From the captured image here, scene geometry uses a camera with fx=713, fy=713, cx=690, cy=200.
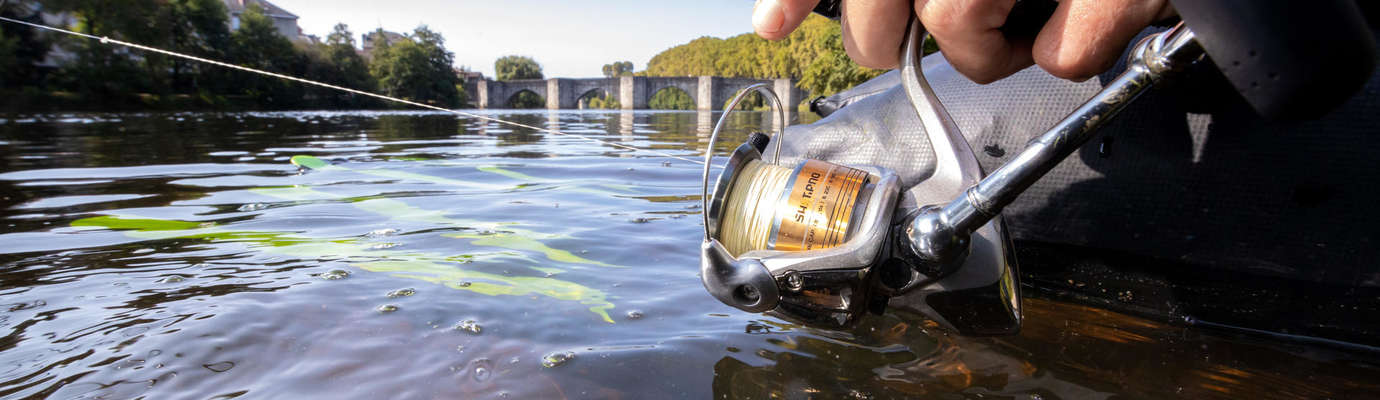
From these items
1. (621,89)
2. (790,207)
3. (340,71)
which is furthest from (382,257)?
(621,89)

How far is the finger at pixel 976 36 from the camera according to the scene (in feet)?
6.00

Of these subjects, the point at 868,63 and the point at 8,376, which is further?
the point at 868,63

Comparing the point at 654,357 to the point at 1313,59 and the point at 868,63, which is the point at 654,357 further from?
the point at 1313,59

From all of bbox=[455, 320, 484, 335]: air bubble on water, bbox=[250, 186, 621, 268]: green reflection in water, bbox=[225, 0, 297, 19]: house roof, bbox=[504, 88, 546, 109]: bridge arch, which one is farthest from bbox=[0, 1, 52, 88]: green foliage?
bbox=[455, 320, 484, 335]: air bubble on water

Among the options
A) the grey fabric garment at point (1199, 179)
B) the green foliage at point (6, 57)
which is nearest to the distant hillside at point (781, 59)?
the grey fabric garment at point (1199, 179)

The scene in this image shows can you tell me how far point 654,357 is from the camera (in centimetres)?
216

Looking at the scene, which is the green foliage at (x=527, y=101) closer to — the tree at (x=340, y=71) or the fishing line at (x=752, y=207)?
the tree at (x=340, y=71)

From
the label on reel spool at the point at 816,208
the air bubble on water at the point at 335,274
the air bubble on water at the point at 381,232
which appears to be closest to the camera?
the label on reel spool at the point at 816,208

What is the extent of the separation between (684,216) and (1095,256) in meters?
2.51

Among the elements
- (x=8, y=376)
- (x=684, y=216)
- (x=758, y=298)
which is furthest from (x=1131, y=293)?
(x=8, y=376)

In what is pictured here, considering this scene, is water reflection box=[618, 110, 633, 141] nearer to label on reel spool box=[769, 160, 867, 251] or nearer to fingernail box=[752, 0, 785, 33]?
fingernail box=[752, 0, 785, 33]

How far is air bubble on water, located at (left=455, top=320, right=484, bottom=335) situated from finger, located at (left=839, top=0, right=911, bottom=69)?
1545 millimetres

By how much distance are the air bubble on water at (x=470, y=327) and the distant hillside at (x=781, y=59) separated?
52.2 ft

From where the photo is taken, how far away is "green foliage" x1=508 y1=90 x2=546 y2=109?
321ft
